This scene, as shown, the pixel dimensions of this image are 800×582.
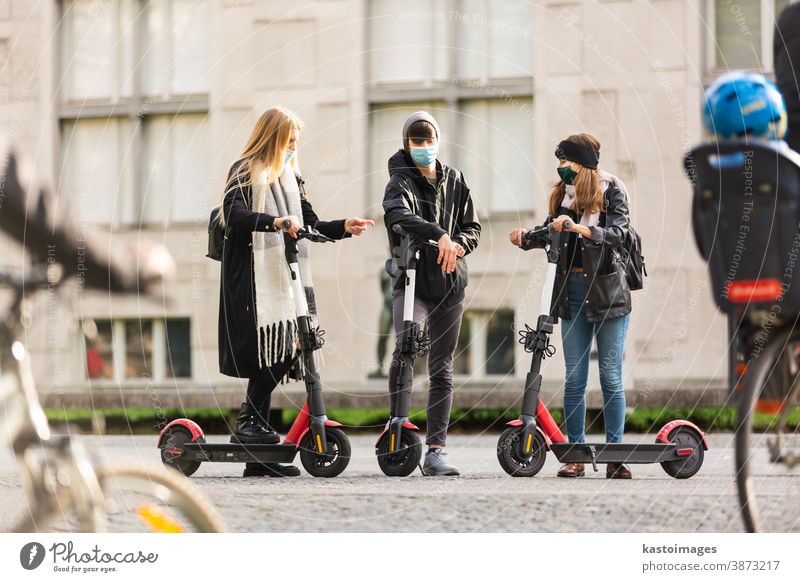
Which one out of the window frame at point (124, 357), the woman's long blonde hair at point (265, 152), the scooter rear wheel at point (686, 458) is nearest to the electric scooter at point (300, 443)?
the woman's long blonde hair at point (265, 152)

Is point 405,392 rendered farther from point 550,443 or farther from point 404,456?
point 550,443

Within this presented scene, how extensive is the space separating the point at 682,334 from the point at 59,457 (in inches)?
128

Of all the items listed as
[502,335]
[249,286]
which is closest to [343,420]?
[502,335]

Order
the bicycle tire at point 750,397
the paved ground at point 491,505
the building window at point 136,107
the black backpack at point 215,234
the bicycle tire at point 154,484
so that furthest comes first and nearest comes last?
the building window at point 136,107, the black backpack at point 215,234, the paved ground at point 491,505, the bicycle tire at point 750,397, the bicycle tire at point 154,484

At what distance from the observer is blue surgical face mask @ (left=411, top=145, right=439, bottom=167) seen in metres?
4.93

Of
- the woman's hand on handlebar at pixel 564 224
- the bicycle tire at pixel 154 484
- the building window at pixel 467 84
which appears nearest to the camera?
the bicycle tire at pixel 154 484

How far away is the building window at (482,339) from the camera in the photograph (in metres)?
5.97

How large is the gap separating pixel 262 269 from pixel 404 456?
0.91 m

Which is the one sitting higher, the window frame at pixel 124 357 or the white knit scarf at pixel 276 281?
the white knit scarf at pixel 276 281

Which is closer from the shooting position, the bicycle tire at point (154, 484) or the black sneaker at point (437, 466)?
the bicycle tire at point (154, 484)

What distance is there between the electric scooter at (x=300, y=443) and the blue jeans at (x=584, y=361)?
2.93ft

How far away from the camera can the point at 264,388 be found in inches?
204

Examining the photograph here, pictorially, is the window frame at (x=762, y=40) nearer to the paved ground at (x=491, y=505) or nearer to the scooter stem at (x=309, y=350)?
the paved ground at (x=491, y=505)

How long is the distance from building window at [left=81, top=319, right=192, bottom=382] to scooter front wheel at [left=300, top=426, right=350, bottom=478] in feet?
3.47
